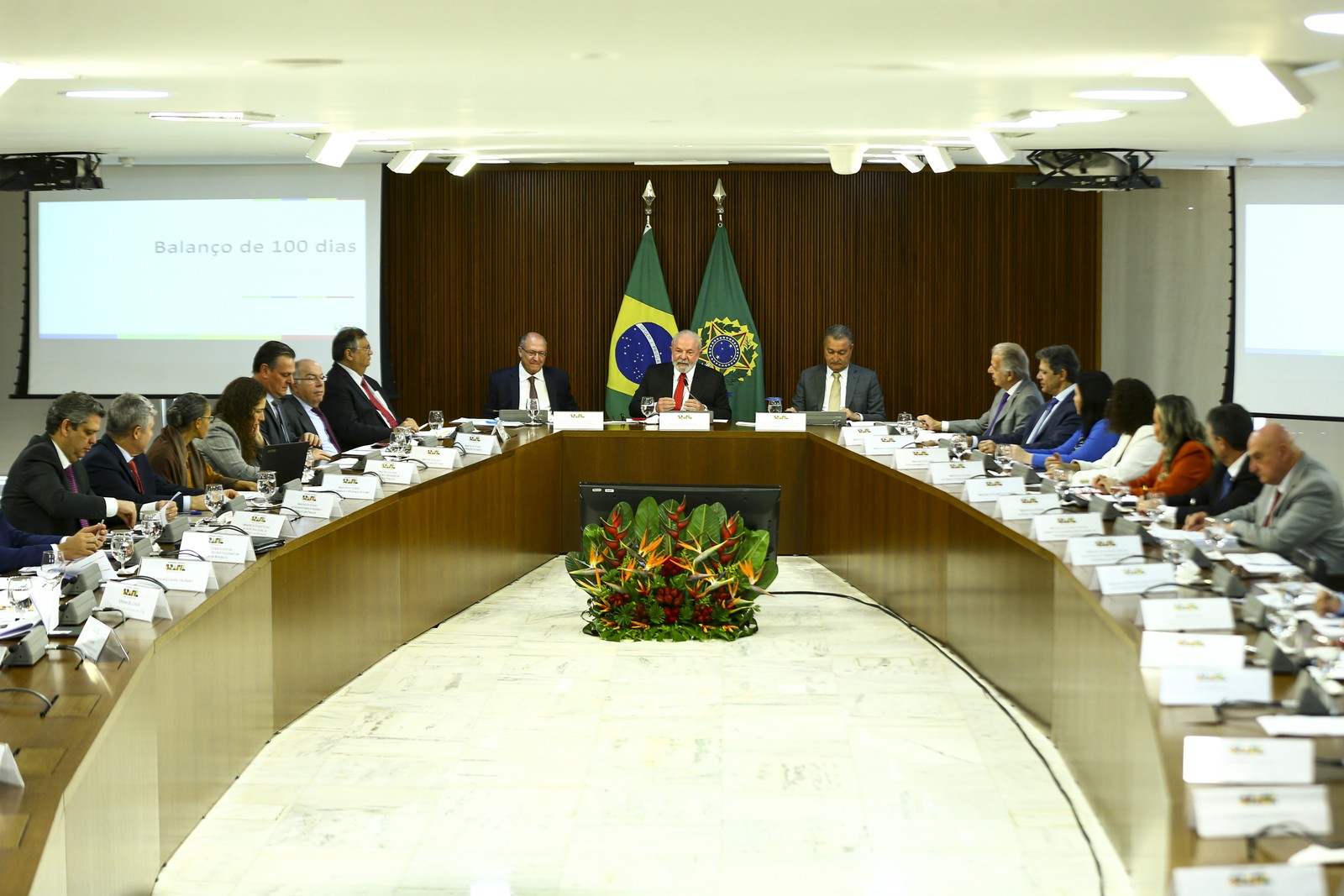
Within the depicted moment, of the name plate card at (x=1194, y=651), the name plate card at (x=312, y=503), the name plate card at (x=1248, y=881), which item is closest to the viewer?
the name plate card at (x=1248, y=881)

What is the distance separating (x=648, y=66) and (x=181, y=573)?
94.1 inches

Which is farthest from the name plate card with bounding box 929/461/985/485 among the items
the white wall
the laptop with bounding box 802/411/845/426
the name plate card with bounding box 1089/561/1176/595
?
the white wall

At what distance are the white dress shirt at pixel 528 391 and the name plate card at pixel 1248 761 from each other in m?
6.79

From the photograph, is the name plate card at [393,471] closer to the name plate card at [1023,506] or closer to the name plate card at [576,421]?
the name plate card at [576,421]

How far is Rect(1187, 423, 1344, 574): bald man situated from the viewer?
182 inches

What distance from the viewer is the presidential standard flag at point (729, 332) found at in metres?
9.93

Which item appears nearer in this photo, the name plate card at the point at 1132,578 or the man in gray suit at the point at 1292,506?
the name plate card at the point at 1132,578

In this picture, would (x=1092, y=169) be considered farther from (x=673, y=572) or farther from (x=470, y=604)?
(x=470, y=604)

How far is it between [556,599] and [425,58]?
283cm

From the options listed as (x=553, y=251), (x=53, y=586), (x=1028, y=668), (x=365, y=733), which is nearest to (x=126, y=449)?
(x=365, y=733)

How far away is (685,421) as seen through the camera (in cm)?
788

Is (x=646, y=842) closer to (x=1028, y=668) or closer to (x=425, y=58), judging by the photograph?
(x=1028, y=668)

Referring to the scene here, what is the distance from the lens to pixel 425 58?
458cm

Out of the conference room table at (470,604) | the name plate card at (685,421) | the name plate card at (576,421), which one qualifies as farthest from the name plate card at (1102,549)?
the name plate card at (576,421)
